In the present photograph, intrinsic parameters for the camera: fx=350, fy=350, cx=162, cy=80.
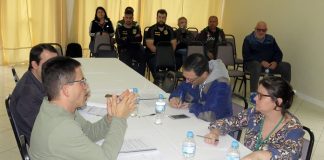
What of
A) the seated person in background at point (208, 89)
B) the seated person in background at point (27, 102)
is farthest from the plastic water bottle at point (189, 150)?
the seated person in background at point (27, 102)

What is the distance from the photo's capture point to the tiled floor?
11.6 ft

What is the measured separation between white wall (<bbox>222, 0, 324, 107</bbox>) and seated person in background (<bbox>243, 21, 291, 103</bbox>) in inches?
19.2

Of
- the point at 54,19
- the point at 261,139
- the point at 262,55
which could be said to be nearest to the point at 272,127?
the point at 261,139

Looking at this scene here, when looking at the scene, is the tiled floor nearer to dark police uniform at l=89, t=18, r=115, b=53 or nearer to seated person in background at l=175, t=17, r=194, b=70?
dark police uniform at l=89, t=18, r=115, b=53

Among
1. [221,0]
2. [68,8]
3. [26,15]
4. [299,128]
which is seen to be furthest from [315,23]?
[26,15]

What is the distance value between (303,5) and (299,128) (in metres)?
4.67

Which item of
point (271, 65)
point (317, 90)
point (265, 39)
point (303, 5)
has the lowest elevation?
point (317, 90)

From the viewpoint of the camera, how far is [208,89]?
9.27 feet

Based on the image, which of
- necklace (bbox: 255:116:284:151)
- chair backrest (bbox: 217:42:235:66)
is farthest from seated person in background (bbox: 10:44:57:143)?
chair backrest (bbox: 217:42:235:66)

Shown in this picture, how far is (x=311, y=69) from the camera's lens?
604cm

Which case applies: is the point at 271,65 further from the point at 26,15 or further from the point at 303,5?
the point at 26,15

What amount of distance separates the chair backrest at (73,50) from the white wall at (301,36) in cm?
380

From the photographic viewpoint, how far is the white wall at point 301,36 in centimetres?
586

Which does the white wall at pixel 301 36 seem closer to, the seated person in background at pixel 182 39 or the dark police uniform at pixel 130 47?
the seated person in background at pixel 182 39
